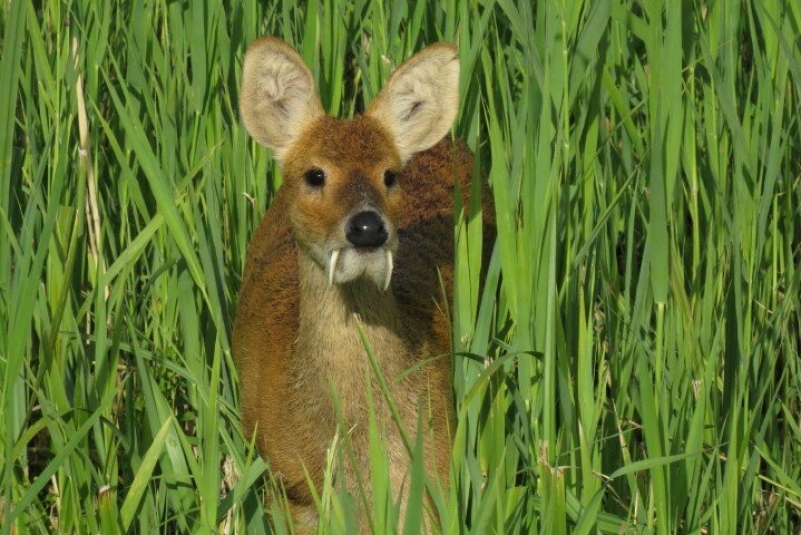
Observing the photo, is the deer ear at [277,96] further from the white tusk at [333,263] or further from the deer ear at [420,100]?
the white tusk at [333,263]

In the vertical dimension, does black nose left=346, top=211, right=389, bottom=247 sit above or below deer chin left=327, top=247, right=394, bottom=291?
above

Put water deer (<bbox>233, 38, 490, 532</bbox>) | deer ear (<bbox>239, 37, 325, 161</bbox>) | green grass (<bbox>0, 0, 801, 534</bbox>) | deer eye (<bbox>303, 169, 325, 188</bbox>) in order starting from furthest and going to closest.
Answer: deer ear (<bbox>239, 37, 325, 161</bbox>), deer eye (<bbox>303, 169, 325, 188</bbox>), water deer (<bbox>233, 38, 490, 532</bbox>), green grass (<bbox>0, 0, 801, 534</bbox>)

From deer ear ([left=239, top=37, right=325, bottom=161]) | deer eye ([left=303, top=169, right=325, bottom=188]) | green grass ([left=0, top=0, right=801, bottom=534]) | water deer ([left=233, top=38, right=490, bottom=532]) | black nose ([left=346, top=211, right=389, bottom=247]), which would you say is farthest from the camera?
deer ear ([left=239, top=37, right=325, bottom=161])

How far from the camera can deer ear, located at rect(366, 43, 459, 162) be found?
4.22m

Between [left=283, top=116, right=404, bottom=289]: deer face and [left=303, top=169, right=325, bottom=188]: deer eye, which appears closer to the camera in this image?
[left=283, top=116, right=404, bottom=289]: deer face

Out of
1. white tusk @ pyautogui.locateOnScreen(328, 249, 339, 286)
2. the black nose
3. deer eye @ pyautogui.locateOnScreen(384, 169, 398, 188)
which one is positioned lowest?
white tusk @ pyautogui.locateOnScreen(328, 249, 339, 286)

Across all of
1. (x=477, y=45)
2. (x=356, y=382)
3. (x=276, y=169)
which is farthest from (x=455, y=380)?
(x=276, y=169)

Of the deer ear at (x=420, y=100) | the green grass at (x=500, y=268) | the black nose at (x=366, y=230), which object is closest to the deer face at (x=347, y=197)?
the black nose at (x=366, y=230)

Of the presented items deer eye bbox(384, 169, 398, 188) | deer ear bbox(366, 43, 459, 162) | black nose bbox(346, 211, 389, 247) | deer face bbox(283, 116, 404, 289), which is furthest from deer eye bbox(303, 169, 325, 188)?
deer ear bbox(366, 43, 459, 162)

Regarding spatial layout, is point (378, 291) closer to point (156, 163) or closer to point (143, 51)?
point (156, 163)

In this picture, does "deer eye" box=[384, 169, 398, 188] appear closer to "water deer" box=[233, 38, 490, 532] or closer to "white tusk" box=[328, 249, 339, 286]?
"water deer" box=[233, 38, 490, 532]

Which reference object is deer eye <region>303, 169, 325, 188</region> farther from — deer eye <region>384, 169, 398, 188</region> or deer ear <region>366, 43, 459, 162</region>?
deer ear <region>366, 43, 459, 162</region>

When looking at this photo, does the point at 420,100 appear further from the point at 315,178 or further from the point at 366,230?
the point at 366,230

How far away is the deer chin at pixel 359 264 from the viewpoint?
148 inches
